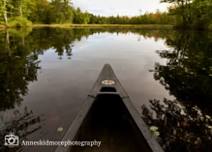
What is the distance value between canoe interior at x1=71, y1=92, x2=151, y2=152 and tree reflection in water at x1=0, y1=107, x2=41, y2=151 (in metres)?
1.14

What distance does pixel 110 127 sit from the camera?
3.59 meters

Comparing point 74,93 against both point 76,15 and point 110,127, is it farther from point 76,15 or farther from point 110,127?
point 76,15

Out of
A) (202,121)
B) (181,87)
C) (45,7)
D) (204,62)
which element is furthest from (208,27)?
(45,7)

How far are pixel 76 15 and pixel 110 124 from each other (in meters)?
63.9

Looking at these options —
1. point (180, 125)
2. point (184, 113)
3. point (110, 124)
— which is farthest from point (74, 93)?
point (180, 125)

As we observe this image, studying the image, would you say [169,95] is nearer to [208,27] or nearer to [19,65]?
[19,65]

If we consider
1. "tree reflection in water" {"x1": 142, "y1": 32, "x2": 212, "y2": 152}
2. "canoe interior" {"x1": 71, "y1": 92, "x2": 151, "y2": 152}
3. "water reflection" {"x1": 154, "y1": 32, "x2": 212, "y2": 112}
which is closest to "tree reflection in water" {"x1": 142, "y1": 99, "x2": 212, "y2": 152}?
"tree reflection in water" {"x1": 142, "y1": 32, "x2": 212, "y2": 152}

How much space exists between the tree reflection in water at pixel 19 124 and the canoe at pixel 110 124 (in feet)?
3.79

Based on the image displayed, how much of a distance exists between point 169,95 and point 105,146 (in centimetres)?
325

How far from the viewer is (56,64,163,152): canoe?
258 cm

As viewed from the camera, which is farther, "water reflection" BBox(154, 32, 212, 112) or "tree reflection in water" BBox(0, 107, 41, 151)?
"water reflection" BBox(154, 32, 212, 112)

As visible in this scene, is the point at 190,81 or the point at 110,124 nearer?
the point at 110,124

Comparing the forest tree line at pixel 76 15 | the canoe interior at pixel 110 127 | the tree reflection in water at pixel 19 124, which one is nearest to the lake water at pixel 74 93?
the tree reflection in water at pixel 19 124

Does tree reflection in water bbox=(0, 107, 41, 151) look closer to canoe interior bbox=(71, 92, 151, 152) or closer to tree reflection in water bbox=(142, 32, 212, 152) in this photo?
canoe interior bbox=(71, 92, 151, 152)
